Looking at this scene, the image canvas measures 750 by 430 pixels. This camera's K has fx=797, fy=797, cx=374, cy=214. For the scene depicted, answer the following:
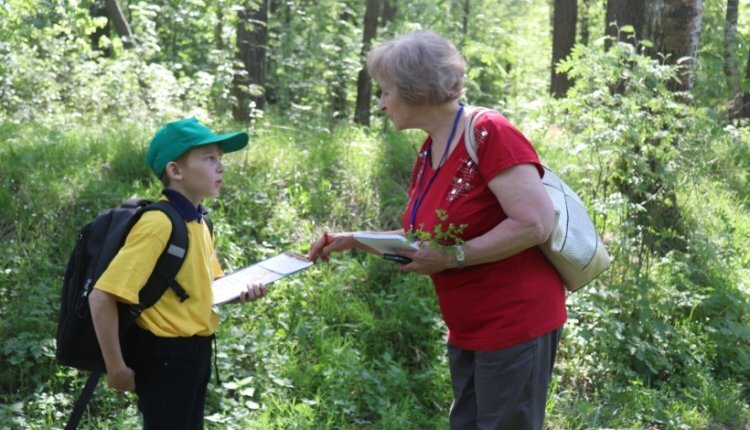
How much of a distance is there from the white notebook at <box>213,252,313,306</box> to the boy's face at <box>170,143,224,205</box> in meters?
0.39

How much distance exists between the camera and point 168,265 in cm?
302

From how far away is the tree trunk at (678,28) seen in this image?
23.8ft

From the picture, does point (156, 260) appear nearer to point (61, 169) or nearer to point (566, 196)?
point (566, 196)

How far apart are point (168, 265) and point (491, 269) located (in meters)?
1.22

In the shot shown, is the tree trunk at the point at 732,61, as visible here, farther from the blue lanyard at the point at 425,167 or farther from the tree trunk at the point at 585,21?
the tree trunk at the point at 585,21

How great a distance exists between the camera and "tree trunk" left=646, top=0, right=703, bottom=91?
7254 mm

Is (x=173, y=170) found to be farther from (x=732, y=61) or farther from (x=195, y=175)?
(x=732, y=61)

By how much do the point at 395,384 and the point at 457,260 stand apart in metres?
2.51

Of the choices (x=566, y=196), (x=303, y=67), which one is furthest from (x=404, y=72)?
(x=303, y=67)

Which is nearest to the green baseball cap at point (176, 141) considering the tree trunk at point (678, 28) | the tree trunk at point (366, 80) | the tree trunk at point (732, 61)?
the tree trunk at point (678, 28)

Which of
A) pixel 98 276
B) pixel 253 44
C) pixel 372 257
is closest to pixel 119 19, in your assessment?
pixel 253 44

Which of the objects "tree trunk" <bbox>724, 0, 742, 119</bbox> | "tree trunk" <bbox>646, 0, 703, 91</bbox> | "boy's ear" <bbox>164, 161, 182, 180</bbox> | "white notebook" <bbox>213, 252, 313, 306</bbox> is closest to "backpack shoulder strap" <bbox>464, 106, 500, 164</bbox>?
"white notebook" <bbox>213, 252, 313, 306</bbox>

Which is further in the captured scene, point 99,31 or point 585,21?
point 585,21

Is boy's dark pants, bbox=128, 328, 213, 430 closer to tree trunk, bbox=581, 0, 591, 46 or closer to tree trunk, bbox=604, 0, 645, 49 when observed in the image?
tree trunk, bbox=604, 0, 645, 49
